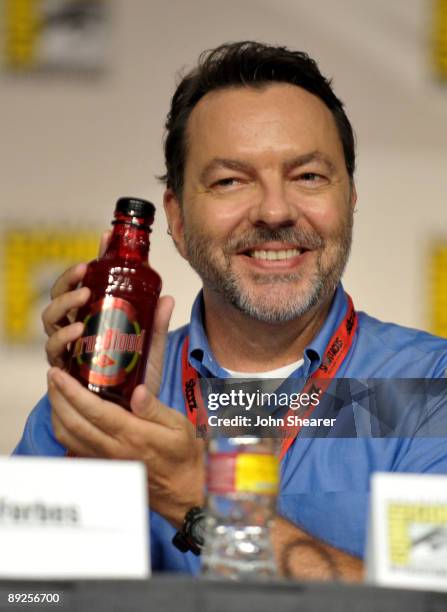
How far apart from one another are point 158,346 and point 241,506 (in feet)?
1.54

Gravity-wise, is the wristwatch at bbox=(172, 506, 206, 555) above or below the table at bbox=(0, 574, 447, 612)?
above

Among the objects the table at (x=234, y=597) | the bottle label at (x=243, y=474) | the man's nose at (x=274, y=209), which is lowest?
the table at (x=234, y=597)

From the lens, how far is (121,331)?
3.30 feet

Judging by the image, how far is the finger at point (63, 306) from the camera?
111 centimetres

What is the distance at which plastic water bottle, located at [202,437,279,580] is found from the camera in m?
0.71

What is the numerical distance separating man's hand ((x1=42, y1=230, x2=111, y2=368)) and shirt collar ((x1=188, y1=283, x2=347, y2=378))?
0.83 ft

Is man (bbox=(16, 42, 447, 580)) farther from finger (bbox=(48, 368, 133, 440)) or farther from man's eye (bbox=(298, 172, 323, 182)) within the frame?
finger (bbox=(48, 368, 133, 440))

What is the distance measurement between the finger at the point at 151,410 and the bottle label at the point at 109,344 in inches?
1.4

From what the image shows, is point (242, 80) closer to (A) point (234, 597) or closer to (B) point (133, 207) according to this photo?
(B) point (133, 207)

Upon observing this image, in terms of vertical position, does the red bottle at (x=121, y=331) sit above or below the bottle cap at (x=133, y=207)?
below

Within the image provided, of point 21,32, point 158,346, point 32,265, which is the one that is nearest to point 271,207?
point 158,346

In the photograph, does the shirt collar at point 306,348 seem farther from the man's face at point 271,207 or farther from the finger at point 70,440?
the finger at point 70,440

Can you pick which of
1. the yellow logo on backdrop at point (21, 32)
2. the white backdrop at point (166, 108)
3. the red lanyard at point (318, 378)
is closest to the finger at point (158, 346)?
the red lanyard at point (318, 378)

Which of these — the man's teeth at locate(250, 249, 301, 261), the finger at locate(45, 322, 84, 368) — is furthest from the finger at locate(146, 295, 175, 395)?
the man's teeth at locate(250, 249, 301, 261)
